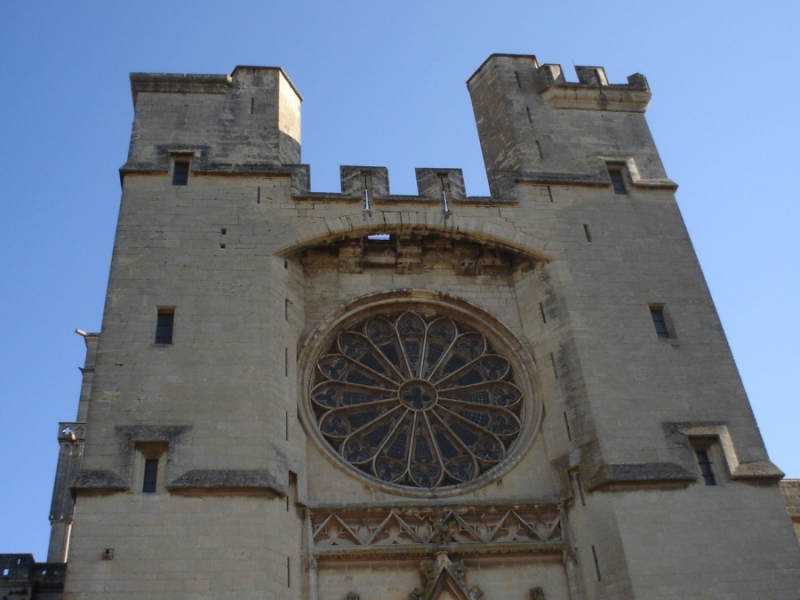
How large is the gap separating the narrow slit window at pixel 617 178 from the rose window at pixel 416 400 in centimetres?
391

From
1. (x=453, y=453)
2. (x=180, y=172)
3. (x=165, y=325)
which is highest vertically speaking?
(x=180, y=172)

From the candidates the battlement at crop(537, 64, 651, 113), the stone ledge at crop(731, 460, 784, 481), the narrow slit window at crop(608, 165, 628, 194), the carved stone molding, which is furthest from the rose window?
the battlement at crop(537, 64, 651, 113)

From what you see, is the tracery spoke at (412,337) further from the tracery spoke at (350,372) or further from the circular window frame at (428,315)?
the tracery spoke at (350,372)

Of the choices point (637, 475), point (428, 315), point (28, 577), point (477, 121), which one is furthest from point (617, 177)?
point (28, 577)

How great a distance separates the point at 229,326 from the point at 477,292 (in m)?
4.12

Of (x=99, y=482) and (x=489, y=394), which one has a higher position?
(x=489, y=394)

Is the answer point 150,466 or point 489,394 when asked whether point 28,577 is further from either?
point 489,394

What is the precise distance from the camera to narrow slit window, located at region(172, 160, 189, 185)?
46.2 feet

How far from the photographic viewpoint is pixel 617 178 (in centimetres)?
1557

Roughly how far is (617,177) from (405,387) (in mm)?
5752

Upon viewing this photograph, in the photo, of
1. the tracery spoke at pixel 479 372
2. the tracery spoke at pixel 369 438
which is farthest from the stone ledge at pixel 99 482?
the tracery spoke at pixel 479 372

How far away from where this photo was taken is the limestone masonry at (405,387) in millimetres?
10875

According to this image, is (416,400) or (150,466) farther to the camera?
(416,400)

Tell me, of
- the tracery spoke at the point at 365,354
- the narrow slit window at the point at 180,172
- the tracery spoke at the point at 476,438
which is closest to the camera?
the tracery spoke at the point at 476,438
